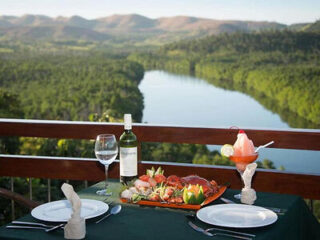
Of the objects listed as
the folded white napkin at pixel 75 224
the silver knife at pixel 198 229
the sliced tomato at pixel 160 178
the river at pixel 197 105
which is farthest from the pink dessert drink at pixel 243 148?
the river at pixel 197 105

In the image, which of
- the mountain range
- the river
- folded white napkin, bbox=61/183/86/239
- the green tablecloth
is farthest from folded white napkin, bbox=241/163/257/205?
the river

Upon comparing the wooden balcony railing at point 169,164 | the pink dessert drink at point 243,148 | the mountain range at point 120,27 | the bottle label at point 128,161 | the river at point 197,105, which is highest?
the mountain range at point 120,27

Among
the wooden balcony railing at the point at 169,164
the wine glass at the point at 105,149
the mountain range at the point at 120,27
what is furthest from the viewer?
the mountain range at the point at 120,27

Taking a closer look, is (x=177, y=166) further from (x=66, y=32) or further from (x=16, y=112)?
(x=66, y=32)

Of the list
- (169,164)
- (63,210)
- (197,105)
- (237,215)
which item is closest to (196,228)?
(237,215)

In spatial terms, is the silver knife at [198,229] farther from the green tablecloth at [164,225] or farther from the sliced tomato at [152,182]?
the sliced tomato at [152,182]

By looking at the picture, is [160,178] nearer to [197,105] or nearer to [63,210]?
[63,210]

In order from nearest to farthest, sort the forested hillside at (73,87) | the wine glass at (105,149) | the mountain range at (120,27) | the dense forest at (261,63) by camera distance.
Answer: the wine glass at (105,149) < the dense forest at (261,63) < the mountain range at (120,27) < the forested hillside at (73,87)
